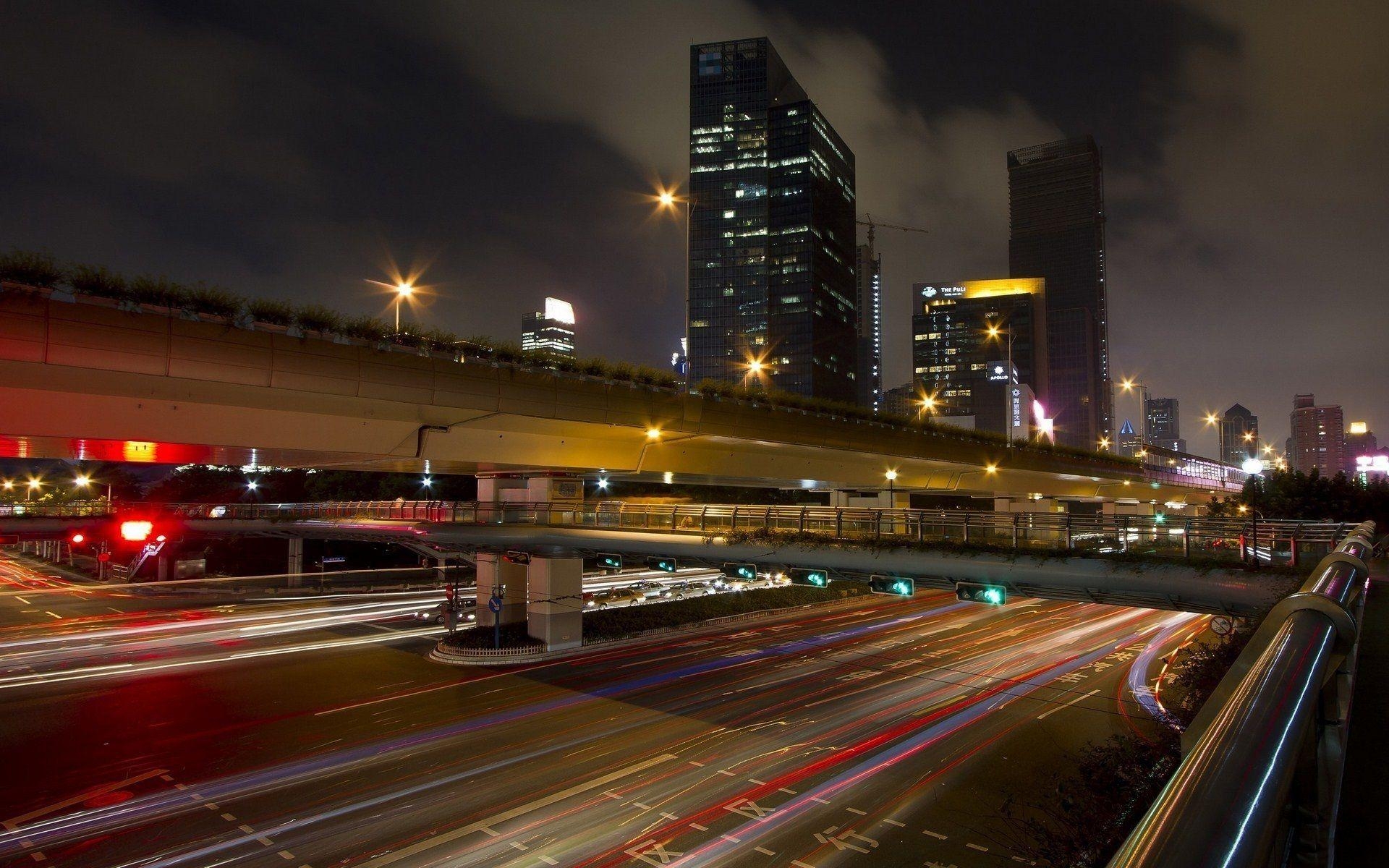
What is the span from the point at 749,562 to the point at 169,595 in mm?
48338

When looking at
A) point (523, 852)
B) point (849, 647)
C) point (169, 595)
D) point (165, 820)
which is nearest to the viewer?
point (523, 852)

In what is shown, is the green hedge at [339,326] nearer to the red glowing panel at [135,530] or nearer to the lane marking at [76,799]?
the lane marking at [76,799]

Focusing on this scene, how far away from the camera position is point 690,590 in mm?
46250

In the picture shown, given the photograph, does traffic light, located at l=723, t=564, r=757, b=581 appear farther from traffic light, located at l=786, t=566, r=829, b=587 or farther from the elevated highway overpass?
the elevated highway overpass

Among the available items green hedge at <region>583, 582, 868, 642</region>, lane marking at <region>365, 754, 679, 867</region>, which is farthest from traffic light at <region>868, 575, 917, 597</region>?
green hedge at <region>583, 582, 868, 642</region>

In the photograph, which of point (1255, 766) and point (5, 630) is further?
point (5, 630)

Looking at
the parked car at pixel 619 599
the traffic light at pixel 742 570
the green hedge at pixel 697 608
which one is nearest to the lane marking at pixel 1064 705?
the green hedge at pixel 697 608

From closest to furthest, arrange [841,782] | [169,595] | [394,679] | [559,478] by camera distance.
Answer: [841,782] → [394,679] → [559,478] → [169,595]

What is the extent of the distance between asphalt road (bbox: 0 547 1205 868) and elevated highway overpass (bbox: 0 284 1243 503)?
8.60 meters

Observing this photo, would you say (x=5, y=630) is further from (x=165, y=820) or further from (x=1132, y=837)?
(x=1132, y=837)

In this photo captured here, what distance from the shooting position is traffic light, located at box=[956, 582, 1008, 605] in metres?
20.0

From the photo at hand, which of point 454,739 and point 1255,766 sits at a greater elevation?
point 1255,766

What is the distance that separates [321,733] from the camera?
69.6 ft

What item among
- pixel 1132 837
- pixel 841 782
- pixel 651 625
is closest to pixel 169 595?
pixel 651 625
